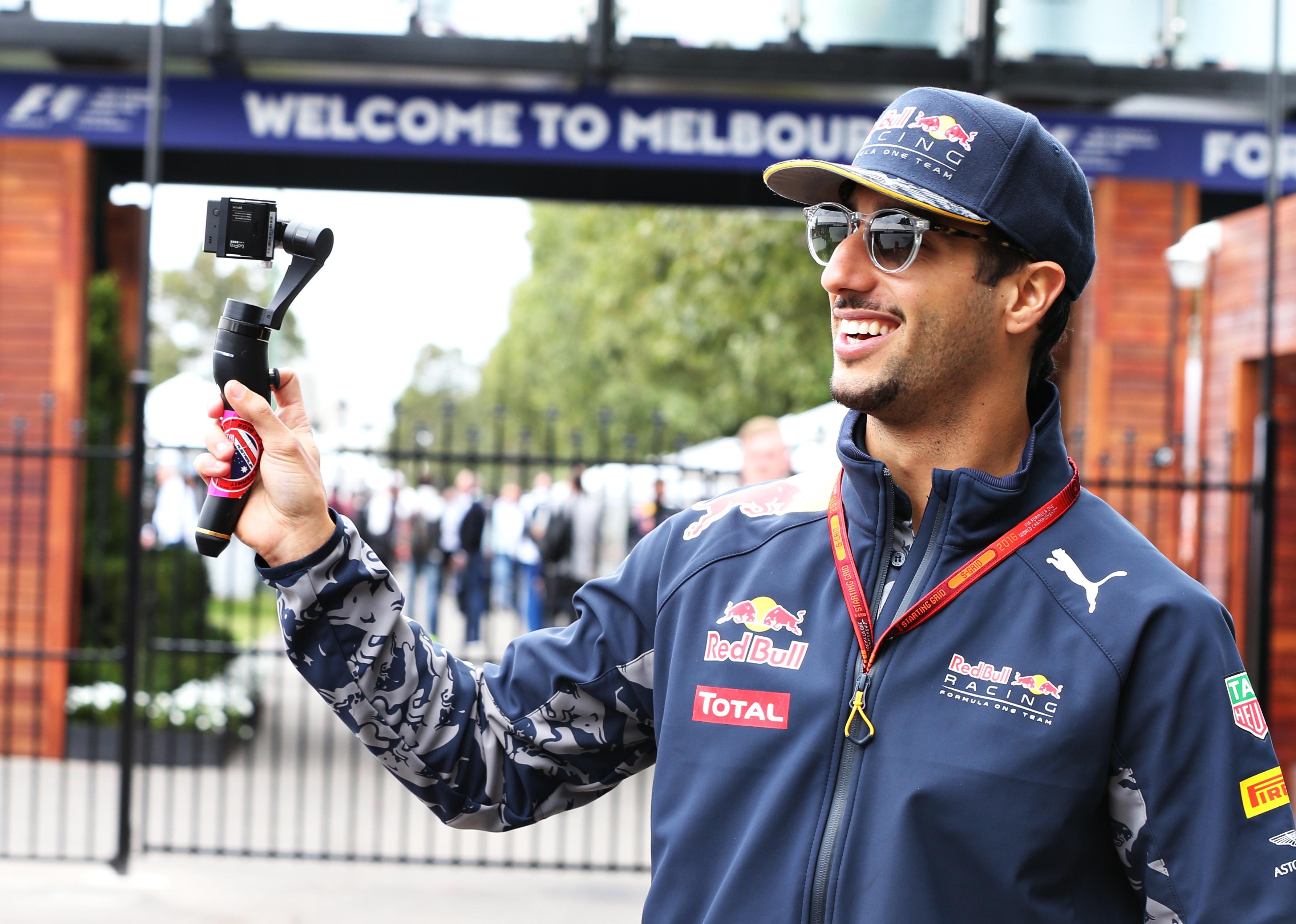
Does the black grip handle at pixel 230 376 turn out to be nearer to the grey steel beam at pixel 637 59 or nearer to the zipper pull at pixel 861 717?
the zipper pull at pixel 861 717

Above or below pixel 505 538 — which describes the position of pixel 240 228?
above

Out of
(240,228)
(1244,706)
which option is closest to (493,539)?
(240,228)

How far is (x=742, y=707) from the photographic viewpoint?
1.61m

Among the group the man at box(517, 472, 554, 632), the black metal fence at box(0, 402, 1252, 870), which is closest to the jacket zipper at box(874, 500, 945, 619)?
the black metal fence at box(0, 402, 1252, 870)

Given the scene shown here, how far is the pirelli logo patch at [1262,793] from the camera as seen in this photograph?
1.46 m

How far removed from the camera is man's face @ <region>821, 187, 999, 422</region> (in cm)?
164

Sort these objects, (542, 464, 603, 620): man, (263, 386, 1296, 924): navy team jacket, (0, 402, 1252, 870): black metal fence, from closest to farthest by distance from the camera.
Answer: (263, 386, 1296, 924): navy team jacket → (0, 402, 1252, 870): black metal fence → (542, 464, 603, 620): man

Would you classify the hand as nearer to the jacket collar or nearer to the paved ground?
the jacket collar

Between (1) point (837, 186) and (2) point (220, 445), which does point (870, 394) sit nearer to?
(1) point (837, 186)

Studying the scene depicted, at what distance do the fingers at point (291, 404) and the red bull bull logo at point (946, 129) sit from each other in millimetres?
893

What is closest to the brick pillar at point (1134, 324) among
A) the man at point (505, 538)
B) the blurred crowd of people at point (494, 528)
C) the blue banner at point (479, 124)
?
the blue banner at point (479, 124)

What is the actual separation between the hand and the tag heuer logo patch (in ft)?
3.66

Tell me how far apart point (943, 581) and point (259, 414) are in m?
0.88

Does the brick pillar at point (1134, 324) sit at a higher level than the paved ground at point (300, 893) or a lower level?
higher
